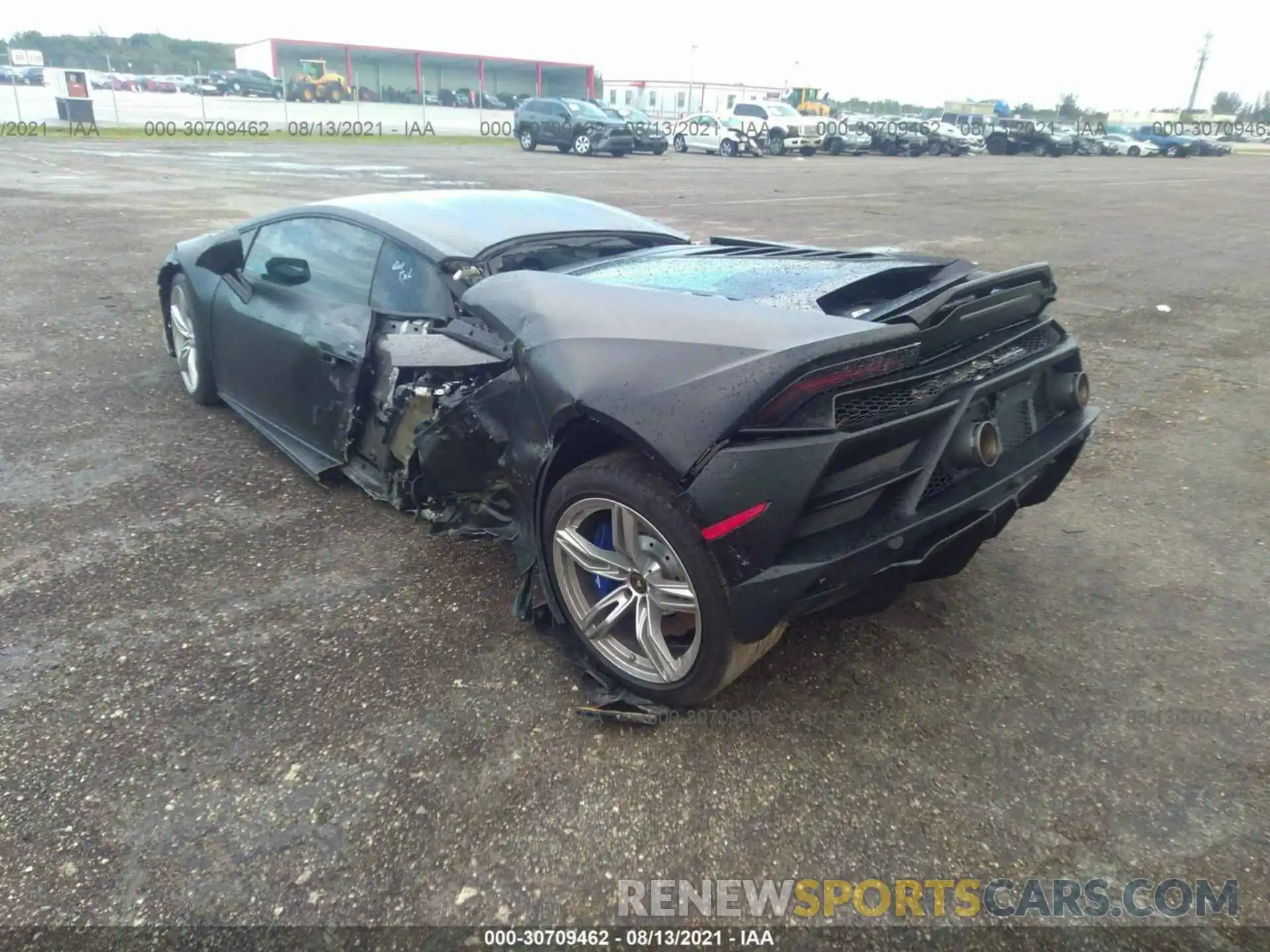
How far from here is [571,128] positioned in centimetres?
2883

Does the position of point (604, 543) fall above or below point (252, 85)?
below

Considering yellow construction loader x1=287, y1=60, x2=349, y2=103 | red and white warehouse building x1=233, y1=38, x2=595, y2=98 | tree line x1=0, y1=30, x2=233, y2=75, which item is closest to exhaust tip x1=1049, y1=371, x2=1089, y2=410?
yellow construction loader x1=287, y1=60, x2=349, y2=103

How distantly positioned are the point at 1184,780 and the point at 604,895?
1.67 meters

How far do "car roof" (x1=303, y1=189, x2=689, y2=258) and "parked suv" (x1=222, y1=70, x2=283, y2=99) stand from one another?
59.6 meters

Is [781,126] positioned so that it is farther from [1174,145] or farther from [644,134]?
[1174,145]

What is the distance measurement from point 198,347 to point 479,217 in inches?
82.2

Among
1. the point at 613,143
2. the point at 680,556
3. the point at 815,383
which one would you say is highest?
the point at 815,383

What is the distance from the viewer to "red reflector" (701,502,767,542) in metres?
2.26

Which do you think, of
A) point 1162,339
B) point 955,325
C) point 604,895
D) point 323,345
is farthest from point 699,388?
point 1162,339

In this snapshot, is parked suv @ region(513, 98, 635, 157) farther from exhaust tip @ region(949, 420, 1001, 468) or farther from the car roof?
exhaust tip @ region(949, 420, 1001, 468)

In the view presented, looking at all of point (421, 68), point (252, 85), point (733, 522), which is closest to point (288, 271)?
point (733, 522)

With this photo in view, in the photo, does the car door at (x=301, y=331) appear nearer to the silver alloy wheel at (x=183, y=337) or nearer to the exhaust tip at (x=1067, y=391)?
the silver alloy wheel at (x=183, y=337)

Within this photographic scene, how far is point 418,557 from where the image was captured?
Answer: 3602 mm
